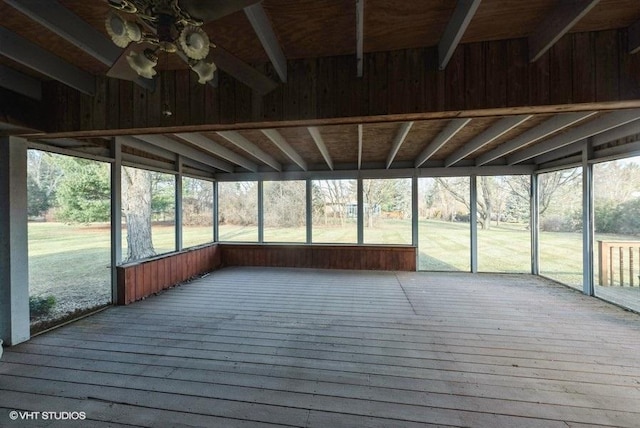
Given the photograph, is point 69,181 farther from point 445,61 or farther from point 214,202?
point 445,61

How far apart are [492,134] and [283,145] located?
3.27m

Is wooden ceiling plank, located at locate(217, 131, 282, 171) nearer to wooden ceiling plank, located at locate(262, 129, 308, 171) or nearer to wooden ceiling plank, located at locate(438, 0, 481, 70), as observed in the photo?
wooden ceiling plank, located at locate(262, 129, 308, 171)

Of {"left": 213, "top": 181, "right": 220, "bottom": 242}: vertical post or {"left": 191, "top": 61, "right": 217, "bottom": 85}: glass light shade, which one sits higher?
{"left": 191, "top": 61, "right": 217, "bottom": 85}: glass light shade

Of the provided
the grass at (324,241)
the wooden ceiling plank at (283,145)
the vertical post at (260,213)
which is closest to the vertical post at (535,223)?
the grass at (324,241)

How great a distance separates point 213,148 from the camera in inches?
196

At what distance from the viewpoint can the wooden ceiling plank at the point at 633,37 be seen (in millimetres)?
1880

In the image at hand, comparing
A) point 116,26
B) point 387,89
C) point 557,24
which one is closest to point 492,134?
point 557,24

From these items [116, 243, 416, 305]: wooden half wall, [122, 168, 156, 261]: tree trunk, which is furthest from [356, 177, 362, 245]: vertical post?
[122, 168, 156, 261]: tree trunk

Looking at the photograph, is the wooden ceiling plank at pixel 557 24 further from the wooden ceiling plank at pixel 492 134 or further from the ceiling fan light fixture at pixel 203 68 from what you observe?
the ceiling fan light fixture at pixel 203 68

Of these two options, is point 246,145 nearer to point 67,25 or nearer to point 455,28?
point 67,25

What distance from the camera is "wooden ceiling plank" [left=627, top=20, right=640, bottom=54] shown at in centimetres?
188

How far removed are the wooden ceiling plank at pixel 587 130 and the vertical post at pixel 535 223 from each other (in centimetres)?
105

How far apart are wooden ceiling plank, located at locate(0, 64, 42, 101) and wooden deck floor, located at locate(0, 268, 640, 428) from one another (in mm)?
2571

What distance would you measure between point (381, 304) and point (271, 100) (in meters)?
3.39
